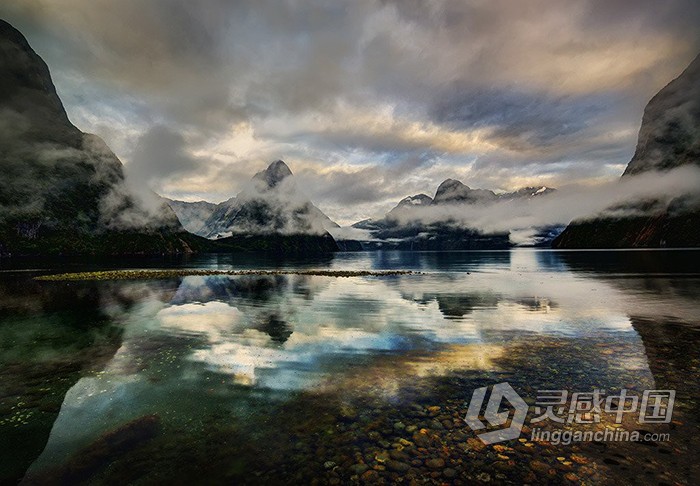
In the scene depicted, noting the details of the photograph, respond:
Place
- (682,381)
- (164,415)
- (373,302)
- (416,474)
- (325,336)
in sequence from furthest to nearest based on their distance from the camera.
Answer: (373,302)
(325,336)
(682,381)
(164,415)
(416,474)

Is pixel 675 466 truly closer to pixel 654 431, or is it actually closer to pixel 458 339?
pixel 654 431

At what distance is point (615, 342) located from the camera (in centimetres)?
2578

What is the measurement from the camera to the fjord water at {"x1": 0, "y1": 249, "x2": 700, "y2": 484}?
431 inches

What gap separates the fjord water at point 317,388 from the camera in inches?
431

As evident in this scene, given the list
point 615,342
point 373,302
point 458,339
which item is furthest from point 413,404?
point 373,302

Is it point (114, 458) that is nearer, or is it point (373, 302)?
point (114, 458)

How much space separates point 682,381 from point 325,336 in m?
22.7

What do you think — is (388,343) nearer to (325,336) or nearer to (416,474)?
(325,336)

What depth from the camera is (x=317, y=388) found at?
17594 millimetres

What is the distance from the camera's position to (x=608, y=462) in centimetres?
1078

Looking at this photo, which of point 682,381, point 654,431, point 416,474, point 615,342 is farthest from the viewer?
point 615,342

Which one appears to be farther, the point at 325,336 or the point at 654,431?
the point at 325,336

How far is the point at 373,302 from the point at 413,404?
108 ft

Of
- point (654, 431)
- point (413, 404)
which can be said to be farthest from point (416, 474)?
point (654, 431)
